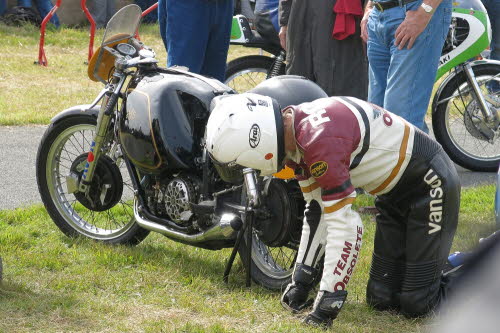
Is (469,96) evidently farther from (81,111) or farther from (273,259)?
(81,111)

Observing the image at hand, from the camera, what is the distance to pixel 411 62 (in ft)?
17.1

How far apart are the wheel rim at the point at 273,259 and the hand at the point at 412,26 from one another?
140 centimetres

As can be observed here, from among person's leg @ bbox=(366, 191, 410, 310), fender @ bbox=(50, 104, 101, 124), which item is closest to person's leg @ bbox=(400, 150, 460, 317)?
person's leg @ bbox=(366, 191, 410, 310)

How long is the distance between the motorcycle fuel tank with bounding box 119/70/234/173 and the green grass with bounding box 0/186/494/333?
1.99ft

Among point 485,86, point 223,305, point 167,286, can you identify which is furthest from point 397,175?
point 485,86

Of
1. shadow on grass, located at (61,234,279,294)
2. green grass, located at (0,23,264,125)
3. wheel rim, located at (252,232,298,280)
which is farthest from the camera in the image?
green grass, located at (0,23,264,125)

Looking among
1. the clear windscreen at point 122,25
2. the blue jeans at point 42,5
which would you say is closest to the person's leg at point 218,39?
the clear windscreen at point 122,25

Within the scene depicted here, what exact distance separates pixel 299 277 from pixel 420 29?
1731 millimetres

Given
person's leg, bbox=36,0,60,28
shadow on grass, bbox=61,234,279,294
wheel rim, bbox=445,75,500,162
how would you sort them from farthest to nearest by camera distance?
person's leg, bbox=36,0,60,28
wheel rim, bbox=445,75,500,162
shadow on grass, bbox=61,234,279,294

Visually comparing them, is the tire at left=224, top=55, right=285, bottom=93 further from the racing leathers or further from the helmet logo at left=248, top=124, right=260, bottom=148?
Answer: the helmet logo at left=248, top=124, right=260, bottom=148

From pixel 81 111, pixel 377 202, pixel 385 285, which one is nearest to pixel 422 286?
pixel 385 285

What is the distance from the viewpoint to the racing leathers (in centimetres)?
390

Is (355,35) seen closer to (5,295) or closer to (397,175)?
(397,175)

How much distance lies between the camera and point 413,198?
4.29 meters
